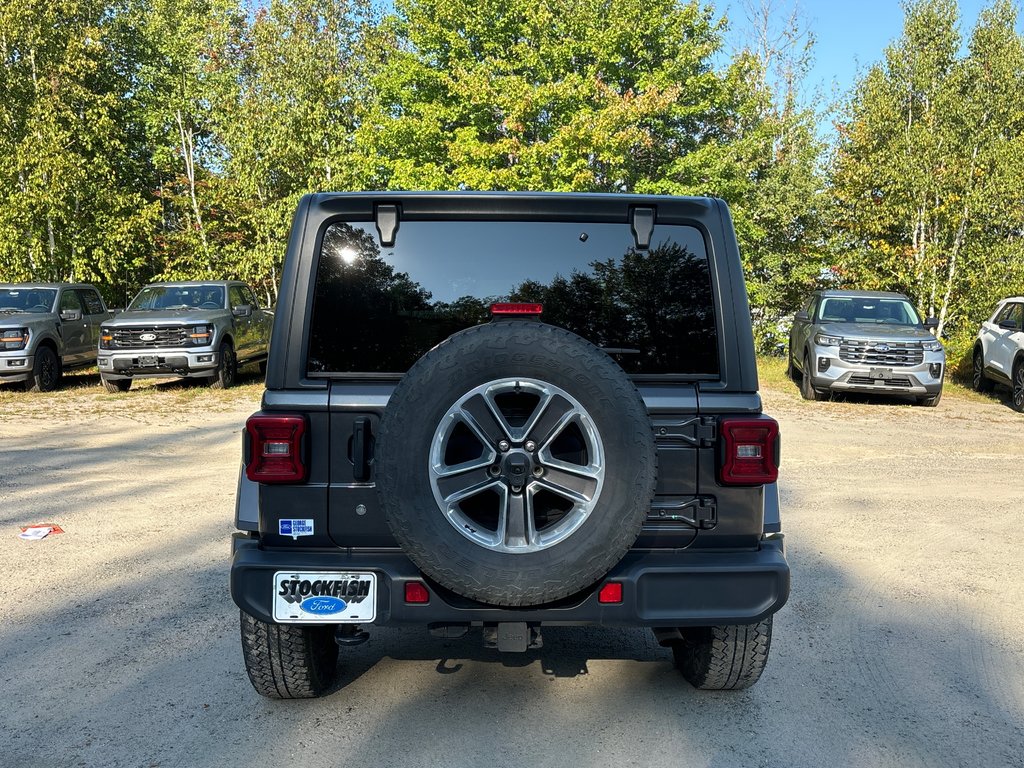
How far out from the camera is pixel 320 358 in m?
3.33

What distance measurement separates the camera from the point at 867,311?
16.4 metres

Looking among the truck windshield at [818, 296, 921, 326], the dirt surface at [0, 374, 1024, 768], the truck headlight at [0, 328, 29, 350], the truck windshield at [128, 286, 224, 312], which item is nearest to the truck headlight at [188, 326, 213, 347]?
the truck windshield at [128, 286, 224, 312]

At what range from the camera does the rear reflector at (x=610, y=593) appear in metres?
3.16

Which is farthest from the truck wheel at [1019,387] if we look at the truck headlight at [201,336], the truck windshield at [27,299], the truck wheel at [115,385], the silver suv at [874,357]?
the truck windshield at [27,299]

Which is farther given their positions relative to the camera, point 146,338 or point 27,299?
point 27,299

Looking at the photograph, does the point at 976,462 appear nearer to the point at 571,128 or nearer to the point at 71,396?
the point at 71,396

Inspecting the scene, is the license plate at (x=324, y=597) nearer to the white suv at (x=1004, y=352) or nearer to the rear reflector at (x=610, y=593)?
the rear reflector at (x=610, y=593)

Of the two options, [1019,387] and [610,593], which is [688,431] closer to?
[610,593]

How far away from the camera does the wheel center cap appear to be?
2.99 m

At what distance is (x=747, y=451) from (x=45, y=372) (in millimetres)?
16263

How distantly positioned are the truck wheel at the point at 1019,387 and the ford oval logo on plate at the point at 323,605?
1442cm

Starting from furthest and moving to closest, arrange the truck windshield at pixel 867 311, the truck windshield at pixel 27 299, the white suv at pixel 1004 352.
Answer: the truck windshield at pixel 27 299 < the truck windshield at pixel 867 311 < the white suv at pixel 1004 352

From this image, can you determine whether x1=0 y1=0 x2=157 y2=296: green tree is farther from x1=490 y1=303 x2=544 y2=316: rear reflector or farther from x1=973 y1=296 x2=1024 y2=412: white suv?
x1=490 y1=303 x2=544 y2=316: rear reflector

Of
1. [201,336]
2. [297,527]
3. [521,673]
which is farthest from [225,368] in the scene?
[297,527]
